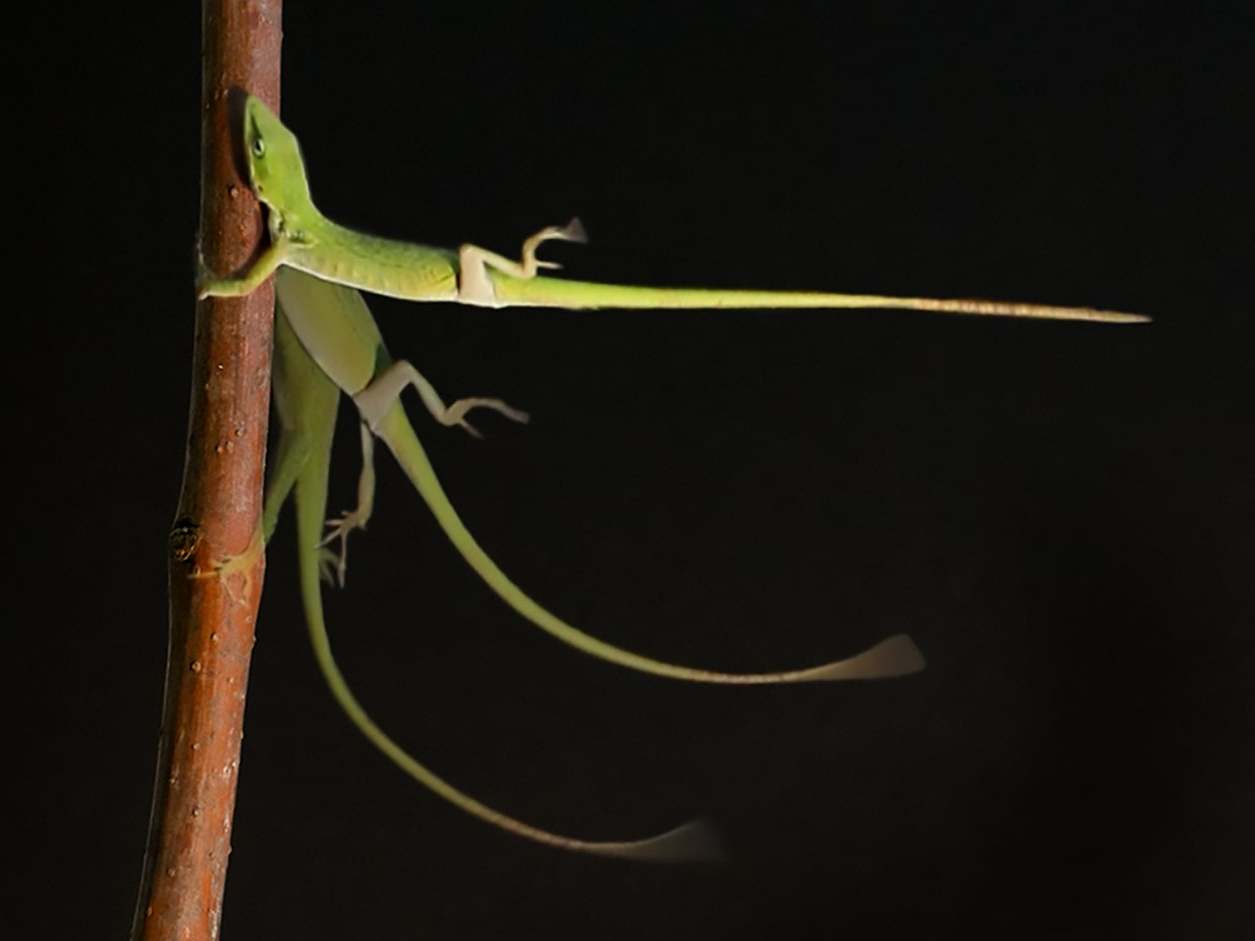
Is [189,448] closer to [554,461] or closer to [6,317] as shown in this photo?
[554,461]

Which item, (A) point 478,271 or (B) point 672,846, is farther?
(B) point 672,846

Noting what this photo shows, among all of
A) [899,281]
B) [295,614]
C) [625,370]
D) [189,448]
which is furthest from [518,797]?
[189,448]

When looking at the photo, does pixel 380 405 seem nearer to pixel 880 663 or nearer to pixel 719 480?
pixel 880 663

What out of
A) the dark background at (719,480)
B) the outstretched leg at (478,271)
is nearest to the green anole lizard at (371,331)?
the outstretched leg at (478,271)

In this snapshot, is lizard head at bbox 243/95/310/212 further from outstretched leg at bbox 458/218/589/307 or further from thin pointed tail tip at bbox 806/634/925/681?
thin pointed tail tip at bbox 806/634/925/681

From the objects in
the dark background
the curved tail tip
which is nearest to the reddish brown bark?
the curved tail tip

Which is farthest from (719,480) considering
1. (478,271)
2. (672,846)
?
(478,271)

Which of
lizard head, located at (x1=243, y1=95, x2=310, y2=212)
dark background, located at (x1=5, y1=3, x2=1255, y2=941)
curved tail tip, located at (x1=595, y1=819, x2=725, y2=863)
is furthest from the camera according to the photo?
dark background, located at (x1=5, y1=3, x2=1255, y2=941)
